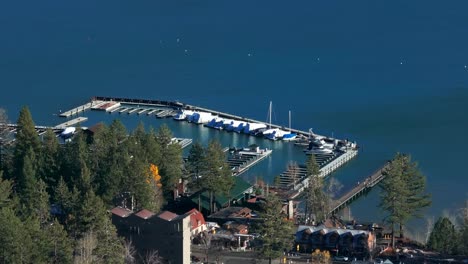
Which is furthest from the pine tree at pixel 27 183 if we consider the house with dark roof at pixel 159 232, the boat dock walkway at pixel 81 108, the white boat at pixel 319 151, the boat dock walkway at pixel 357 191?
the boat dock walkway at pixel 81 108

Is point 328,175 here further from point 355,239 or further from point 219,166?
point 355,239

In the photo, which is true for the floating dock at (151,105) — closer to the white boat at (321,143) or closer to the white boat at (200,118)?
the white boat at (200,118)

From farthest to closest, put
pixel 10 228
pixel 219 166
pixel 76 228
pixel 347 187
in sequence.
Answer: pixel 347 187
pixel 219 166
pixel 76 228
pixel 10 228

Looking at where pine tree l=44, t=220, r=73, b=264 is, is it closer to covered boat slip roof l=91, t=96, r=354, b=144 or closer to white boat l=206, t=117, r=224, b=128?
white boat l=206, t=117, r=224, b=128

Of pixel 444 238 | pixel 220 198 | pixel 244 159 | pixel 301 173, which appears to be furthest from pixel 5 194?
pixel 244 159

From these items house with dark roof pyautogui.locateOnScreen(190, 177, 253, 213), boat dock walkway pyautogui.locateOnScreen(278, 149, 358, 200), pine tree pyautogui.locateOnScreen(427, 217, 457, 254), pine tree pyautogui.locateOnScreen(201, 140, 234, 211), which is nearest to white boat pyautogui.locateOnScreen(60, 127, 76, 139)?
boat dock walkway pyautogui.locateOnScreen(278, 149, 358, 200)

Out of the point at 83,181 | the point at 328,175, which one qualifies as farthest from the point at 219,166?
the point at 328,175

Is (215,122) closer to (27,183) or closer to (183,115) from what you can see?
(183,115)

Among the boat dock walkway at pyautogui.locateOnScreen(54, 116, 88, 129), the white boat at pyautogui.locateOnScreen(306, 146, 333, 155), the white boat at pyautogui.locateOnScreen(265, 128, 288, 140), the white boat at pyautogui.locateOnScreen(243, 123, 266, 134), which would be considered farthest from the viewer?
the boat dock walkway at pyautogui.locateOnScreen(54, 116, 88, 129)
